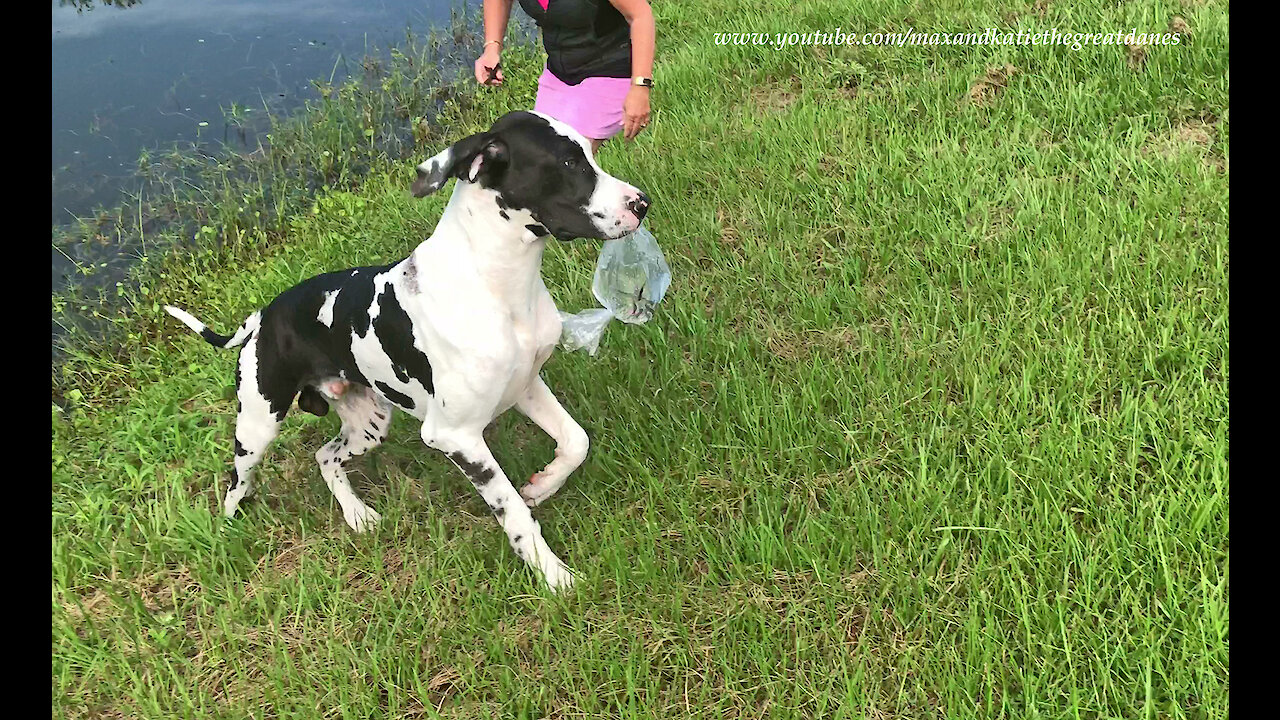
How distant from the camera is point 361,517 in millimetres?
3279

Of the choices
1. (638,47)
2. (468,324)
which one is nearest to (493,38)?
(638,47)

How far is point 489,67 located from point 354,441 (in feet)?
→ 5.87

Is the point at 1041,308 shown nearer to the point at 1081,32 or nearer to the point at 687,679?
the point at 687,679

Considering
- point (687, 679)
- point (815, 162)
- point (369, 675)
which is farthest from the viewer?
point (815, 162)

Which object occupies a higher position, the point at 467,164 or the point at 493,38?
the point at 493,38

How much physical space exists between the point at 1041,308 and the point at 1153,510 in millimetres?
1173

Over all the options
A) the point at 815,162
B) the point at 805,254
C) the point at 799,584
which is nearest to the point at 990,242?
the point at 805,254

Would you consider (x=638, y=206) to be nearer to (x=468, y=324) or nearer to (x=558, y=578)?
(x=468, y=324)

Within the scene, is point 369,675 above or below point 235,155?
below

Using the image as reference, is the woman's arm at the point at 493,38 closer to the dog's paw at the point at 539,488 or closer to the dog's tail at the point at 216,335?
the dog's tail at the point at 216,335

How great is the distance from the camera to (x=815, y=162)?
4902 mm

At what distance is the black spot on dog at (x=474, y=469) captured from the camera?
2723 mm

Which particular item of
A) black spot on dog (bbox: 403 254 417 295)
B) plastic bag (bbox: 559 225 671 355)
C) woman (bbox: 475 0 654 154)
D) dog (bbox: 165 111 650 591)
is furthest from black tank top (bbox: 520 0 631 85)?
black spot on dog (bbox: 403 254 417 295)

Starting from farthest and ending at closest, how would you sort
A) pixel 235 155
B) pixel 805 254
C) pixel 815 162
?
1. pixel 235 155
2. pixel 815 162
3. pixel 805 254
